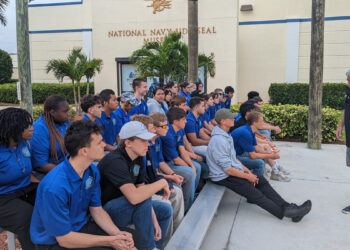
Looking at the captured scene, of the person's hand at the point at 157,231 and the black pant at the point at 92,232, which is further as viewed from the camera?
the person's hand at the point at 157,231

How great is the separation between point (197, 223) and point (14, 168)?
189 cm

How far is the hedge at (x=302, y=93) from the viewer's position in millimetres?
15930

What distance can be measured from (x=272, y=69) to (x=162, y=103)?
11.9 metres

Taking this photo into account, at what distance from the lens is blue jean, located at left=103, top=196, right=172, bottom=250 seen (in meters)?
2.91

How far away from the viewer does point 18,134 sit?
9.68ft

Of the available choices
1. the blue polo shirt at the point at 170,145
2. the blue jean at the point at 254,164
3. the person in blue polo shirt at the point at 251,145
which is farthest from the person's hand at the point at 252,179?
the blue polo shirt at the point at 170,145

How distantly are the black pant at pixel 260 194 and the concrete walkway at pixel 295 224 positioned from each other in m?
0.18

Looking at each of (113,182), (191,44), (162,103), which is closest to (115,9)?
(191,44)

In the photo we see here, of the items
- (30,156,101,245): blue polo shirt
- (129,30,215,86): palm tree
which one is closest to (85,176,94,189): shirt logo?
(30,156,101,245): blue polo shirt

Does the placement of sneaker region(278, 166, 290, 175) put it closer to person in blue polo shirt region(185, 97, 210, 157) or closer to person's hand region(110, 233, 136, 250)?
person in blue polo shirt region(185, 97, 210, 157)

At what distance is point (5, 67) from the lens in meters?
21.8

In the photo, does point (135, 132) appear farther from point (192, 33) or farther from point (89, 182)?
point (192, 33)

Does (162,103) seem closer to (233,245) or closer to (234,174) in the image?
(234,174)

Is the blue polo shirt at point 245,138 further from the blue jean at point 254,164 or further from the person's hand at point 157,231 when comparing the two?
the person's hand at point 157,231
